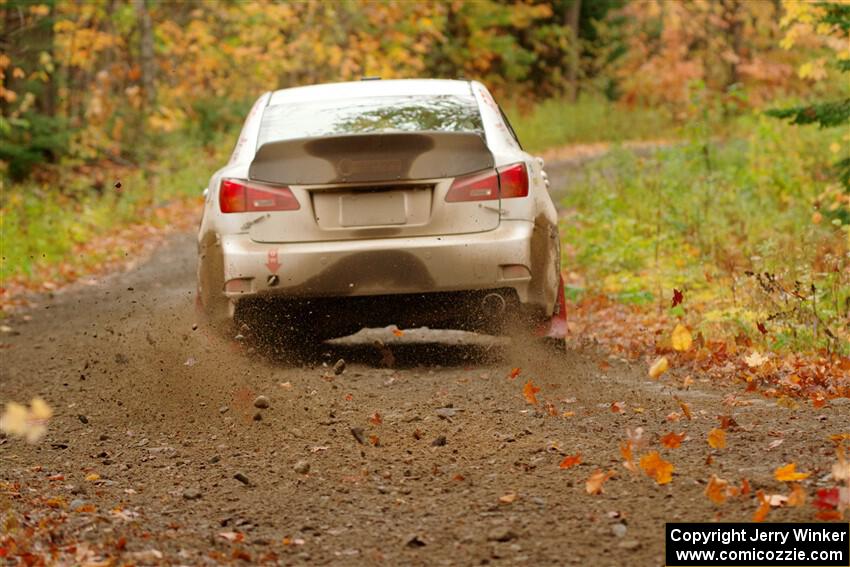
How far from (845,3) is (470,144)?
541cm

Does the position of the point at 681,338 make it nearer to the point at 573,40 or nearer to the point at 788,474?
the point at 788,474

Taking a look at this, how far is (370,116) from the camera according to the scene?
7.81 meters

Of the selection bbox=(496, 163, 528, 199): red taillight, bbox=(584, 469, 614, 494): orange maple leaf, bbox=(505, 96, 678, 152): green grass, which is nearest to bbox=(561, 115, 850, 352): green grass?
bbox=(496, 163, 528, 199): red taillight

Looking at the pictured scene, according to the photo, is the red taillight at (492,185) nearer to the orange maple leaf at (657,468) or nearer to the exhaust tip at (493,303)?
the exhaust tip at (493,303)

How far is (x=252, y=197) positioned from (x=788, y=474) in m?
3.76

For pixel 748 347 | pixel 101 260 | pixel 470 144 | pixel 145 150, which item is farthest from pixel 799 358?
pixel 145 150

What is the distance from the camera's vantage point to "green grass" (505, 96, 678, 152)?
34.0 metres

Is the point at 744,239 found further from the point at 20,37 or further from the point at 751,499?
the point at 20,37

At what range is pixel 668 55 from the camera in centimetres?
4428

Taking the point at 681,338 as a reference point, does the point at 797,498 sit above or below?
above

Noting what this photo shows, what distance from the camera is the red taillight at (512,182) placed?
24.1 feet

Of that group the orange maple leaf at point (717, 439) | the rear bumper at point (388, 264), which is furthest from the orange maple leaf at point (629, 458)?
the rear bumper at point (388, 264)

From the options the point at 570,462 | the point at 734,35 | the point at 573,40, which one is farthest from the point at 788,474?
the point at 734,35

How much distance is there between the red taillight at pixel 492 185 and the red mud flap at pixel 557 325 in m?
0.84
